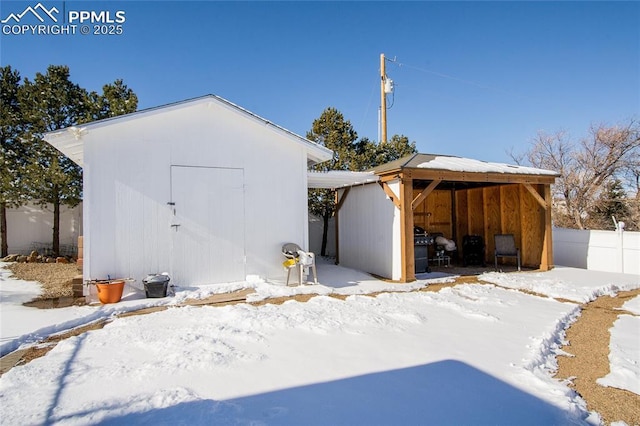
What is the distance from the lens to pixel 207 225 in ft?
22.2

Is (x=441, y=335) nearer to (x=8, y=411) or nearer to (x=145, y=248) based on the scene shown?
(x=8, y=411)

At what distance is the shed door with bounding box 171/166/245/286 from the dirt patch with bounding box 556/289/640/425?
5.41 m

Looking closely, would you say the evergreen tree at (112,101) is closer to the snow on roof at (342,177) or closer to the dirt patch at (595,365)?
the snow on roof at (342,177)

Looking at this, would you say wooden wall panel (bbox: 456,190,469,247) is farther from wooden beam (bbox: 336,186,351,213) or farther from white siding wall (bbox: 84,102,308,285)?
white siding wall (bbox: 84,102,308,285)

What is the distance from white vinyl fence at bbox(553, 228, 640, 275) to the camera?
8586mm

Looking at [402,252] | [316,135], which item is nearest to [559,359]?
[402,252]

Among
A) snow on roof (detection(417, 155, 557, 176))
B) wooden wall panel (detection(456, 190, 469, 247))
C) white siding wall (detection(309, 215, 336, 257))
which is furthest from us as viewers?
white siding wall (detection(309, 215, 336, 257))

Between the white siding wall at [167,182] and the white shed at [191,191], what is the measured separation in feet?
0.06

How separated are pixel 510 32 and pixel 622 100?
23.0 ft

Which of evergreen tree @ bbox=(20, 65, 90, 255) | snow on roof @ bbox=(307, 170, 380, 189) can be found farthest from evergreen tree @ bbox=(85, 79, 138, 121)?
snow on roof @ bbox=(307, 170, 380, 189)

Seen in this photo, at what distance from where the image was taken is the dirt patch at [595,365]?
8.14 ft

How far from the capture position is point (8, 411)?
236 centimetres

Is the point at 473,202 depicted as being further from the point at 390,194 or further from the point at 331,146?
the point at 331,146

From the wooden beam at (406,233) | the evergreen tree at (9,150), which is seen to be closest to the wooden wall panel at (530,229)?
the wooden beam at (406,233)
